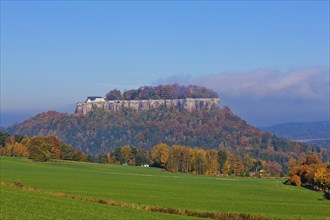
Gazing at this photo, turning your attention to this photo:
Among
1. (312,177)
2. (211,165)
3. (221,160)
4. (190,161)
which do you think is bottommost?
(312,177)

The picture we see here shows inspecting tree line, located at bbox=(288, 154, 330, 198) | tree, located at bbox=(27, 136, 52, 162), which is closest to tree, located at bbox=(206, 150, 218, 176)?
tree line, located at bbox=(288, 154, 330, 198)

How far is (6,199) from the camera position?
39.5 meters

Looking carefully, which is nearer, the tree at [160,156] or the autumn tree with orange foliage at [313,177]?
the autumn tree with orange foliage at [313,177]

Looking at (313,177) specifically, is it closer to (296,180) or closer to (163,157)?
(296,180)

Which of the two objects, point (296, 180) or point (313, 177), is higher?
point (313, 177)

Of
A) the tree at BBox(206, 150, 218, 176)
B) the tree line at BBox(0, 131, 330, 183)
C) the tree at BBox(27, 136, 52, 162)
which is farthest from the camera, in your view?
the tree at BBox(206, 150, 218, 176)

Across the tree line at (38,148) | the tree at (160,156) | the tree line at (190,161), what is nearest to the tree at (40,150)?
the tree line at (38,148)

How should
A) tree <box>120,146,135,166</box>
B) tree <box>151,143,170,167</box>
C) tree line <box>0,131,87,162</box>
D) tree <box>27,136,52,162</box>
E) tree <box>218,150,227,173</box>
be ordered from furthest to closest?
tree <box>120,146,135,166</box>
tree <box>218,150,227,173</box>
tree <box>151,143,170,167</box>
tree line <box>0,131,87,162</box>
tree <box>27,136,52,162</box>

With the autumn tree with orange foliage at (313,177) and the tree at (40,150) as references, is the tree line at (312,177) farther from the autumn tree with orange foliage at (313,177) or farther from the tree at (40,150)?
the tree at (40,150)

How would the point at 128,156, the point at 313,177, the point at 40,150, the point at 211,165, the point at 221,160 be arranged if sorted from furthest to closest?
the point at 128,156 < the point at 221,160 < the point at 211,165 < the point at 40,150 < the point at 313,177

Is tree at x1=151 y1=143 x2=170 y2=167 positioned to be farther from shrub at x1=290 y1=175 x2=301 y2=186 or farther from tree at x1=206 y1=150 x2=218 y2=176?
shrub at x1=290 y1=175 x2=301 y2=186

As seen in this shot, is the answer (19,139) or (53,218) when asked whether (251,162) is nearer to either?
(19,139)

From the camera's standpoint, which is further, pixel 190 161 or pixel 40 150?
pixel 190 161

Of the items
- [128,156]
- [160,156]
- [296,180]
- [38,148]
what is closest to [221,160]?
[160,156]
